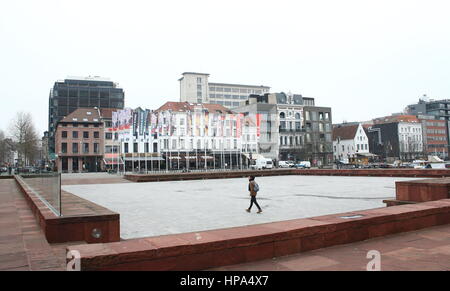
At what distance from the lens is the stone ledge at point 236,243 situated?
441 cm

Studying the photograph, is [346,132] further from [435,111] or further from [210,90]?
[210,90]

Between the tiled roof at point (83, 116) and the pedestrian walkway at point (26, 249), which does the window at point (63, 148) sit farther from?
the pedestrian walkway at point (26, 249)

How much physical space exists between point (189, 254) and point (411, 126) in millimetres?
123699

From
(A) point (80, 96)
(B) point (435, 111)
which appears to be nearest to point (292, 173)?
(A) point (80, 96)

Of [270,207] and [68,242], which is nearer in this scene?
[68,242]

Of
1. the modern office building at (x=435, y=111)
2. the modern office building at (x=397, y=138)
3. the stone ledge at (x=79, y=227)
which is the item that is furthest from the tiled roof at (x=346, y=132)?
the stone ledge at (x=79, y=227)

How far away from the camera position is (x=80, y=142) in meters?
76.5

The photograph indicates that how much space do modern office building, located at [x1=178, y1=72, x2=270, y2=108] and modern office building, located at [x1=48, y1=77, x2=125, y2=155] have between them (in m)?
30.4

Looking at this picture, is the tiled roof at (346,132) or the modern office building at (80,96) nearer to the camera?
the modern office building at (80,96)

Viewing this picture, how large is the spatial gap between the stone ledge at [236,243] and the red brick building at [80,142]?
241 feet

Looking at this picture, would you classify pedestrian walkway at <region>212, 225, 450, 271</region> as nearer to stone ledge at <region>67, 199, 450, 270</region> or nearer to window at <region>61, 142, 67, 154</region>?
stone ledge at <region>67, 199, 450, 270</region>
